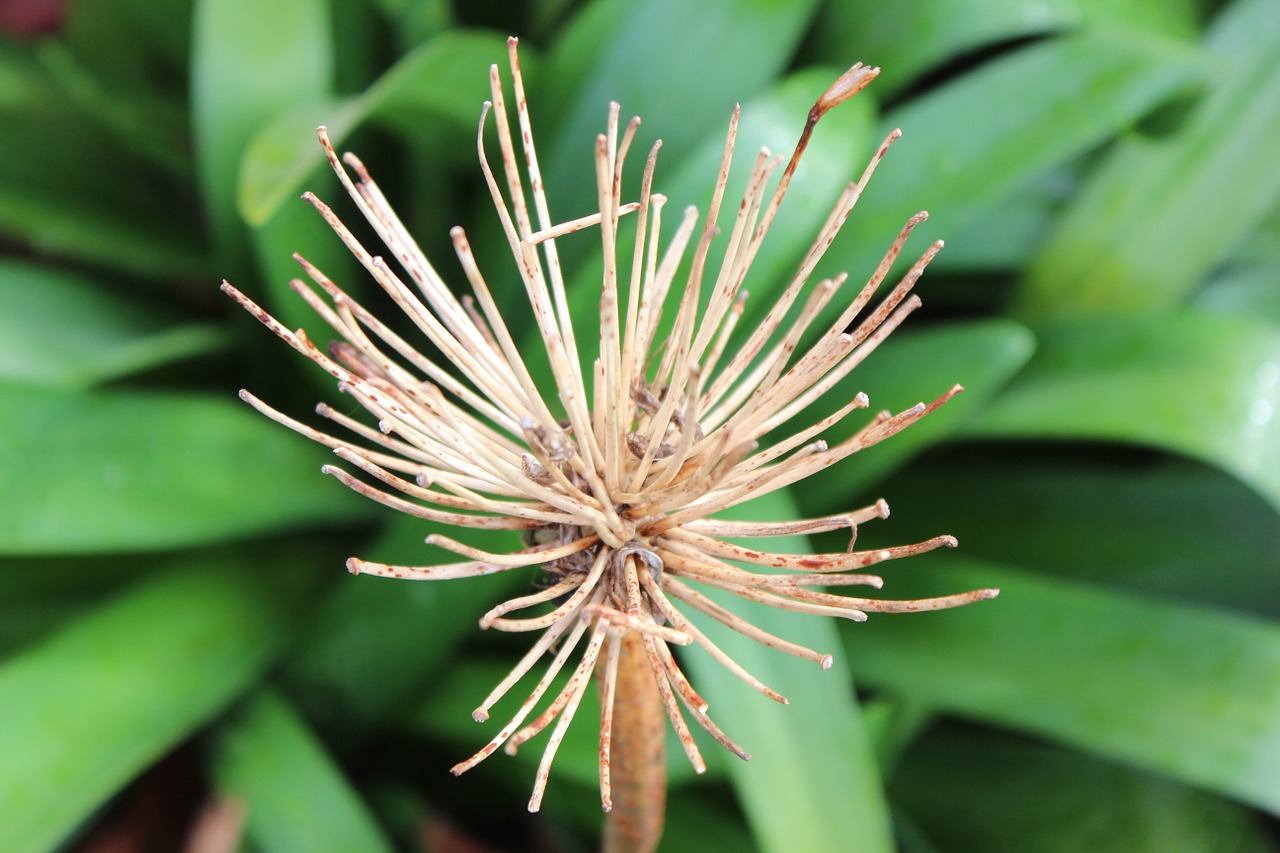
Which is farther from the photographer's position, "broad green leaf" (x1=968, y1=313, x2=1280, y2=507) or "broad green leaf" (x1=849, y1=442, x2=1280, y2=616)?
"broad green leaf" (x1=849, y1=442, x2=1280, y2=616)

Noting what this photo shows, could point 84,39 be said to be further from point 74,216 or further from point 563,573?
point 563,573

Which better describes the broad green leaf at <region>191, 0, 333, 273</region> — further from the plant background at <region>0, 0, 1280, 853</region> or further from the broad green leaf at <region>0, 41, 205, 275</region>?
the broad green leaf at <region>0, 41, 205, 275</region>

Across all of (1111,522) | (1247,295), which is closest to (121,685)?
(1111,522)

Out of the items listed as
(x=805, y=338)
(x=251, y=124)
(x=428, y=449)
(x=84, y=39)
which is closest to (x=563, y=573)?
(x=428, y=449)

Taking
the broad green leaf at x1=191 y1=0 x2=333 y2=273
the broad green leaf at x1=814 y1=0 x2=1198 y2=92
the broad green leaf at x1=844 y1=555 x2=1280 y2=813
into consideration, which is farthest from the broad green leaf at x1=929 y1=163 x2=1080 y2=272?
the broad green leaf at x1=191 y1=0 x2=333 y2=273

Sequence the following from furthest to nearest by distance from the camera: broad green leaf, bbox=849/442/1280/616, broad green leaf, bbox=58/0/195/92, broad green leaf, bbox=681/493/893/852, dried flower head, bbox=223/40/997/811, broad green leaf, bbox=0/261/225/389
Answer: broad green leaf, bbox=58/0/195/92
broad green leaf, bbox=849/442/1280/616
broad green leaf, bbox=0/261/225/389
broad green leaf, bbox=681/493/893/852
dried flower head, bbox=223/40/997/811

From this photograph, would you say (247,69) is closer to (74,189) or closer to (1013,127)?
(74,189)

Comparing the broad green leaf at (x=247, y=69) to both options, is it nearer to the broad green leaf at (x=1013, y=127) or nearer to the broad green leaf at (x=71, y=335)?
the broad green leaf at (x=71, y=335)
